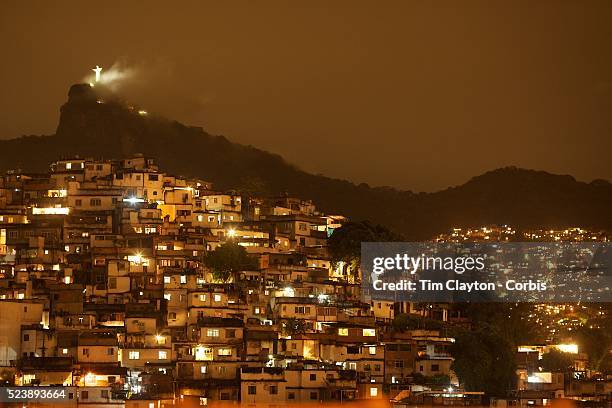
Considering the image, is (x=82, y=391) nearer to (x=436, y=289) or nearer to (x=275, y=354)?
(x=275, y=354)

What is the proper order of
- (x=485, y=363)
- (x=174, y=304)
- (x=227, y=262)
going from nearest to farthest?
(x=485, y=363) → (x=174, y=304) → (x=227, y=262)

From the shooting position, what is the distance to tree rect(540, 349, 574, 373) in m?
28.7

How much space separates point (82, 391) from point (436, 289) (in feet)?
50.4

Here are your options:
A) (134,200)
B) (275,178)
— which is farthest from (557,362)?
(275,178)

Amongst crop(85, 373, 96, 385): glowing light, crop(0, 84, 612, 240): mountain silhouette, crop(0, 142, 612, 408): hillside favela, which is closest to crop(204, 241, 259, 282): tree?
crop(0, 142, 612, 408): hillside favela

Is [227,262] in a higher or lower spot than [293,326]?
higher

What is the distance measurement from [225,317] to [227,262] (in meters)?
3.65

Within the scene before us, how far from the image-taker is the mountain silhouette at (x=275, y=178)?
56.9m

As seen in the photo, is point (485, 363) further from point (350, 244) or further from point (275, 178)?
point (275, 178)

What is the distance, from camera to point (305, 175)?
61906 millimetres

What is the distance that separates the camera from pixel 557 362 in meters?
29.4

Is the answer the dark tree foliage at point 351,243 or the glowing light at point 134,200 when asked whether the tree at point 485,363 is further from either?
the glowing light at point 134,200

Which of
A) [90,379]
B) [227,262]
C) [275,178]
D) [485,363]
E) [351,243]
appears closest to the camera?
[90,379]

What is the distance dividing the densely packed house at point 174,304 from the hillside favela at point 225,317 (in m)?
0.04
